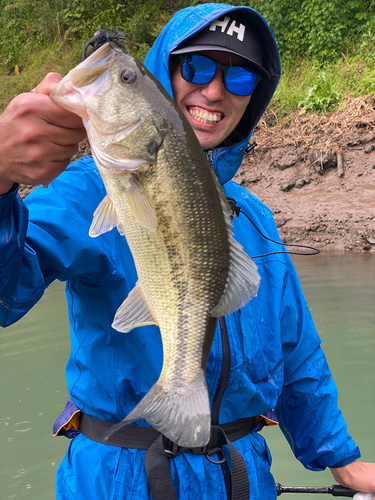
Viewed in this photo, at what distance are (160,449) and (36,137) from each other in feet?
3.56

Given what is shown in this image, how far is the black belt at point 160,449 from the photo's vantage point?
158 cm

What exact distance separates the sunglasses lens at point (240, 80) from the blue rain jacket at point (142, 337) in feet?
0.61

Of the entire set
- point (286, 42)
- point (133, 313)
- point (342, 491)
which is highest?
point (286, 42)

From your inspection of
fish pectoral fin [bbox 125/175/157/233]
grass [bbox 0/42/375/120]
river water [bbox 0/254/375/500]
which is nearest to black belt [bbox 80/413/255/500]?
fish pectoral fin [bbox 125/175/157/233]

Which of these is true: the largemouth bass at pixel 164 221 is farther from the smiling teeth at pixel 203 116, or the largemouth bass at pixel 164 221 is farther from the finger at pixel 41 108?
the smiling teeth at pixel 203 116

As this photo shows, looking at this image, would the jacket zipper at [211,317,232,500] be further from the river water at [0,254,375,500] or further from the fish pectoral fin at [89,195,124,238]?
the river water at [0,254,375,500]

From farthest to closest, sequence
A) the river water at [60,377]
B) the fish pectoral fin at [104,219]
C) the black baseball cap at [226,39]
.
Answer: the river water at [60,377]
the black baseball cap at [226,39]
the fish pectoral fin at [104,219]

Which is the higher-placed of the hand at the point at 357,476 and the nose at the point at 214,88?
the nose at the point at 214,88

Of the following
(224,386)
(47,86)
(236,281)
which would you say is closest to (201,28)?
(47,86)

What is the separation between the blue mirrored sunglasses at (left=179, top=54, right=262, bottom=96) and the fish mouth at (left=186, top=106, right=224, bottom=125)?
0.10 meters

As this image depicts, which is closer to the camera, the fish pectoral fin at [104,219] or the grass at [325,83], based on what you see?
the fish pectoral fin at [104,219]

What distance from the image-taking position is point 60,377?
422 centimetres

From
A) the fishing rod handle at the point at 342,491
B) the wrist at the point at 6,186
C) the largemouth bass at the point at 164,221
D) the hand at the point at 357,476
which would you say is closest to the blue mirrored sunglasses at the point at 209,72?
the largemouth bass at the point at 164,221

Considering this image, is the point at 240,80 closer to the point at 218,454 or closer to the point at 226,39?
the point at 226,39
